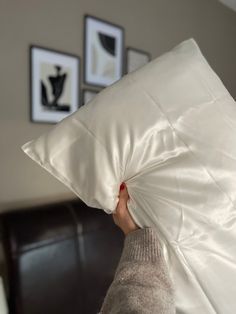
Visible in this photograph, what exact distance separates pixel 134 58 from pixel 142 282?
5.31 ft

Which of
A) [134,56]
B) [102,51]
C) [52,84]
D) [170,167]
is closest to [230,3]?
[134,56]

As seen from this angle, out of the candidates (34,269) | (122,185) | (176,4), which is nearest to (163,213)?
(122,185)

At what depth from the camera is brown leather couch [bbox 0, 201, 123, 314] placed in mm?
1320

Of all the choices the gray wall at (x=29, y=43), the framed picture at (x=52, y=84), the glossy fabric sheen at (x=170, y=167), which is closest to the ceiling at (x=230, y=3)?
the gray wall at (x=29, y=43)

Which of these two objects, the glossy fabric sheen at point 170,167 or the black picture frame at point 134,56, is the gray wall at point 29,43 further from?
the glossy fabric sheen at point 170,167

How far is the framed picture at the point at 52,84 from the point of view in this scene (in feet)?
4.99

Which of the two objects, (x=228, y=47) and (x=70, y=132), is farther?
(x=228, y=47)

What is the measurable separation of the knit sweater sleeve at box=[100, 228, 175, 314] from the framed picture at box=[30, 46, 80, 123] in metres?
1.03

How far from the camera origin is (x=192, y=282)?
628mm

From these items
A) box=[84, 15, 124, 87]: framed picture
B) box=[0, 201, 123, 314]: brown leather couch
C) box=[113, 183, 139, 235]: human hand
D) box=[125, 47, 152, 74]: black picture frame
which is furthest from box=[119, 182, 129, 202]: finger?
box=[125, 47, 152, 74]: black picture frame

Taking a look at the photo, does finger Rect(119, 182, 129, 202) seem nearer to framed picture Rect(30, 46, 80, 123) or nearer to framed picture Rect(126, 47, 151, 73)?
framed picture Rect(30, 46, 80, 123)

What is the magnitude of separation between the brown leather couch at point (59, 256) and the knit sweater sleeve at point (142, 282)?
781 mm

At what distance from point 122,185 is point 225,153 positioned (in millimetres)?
197

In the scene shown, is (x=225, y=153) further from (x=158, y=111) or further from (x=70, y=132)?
(x=70, y=132)
